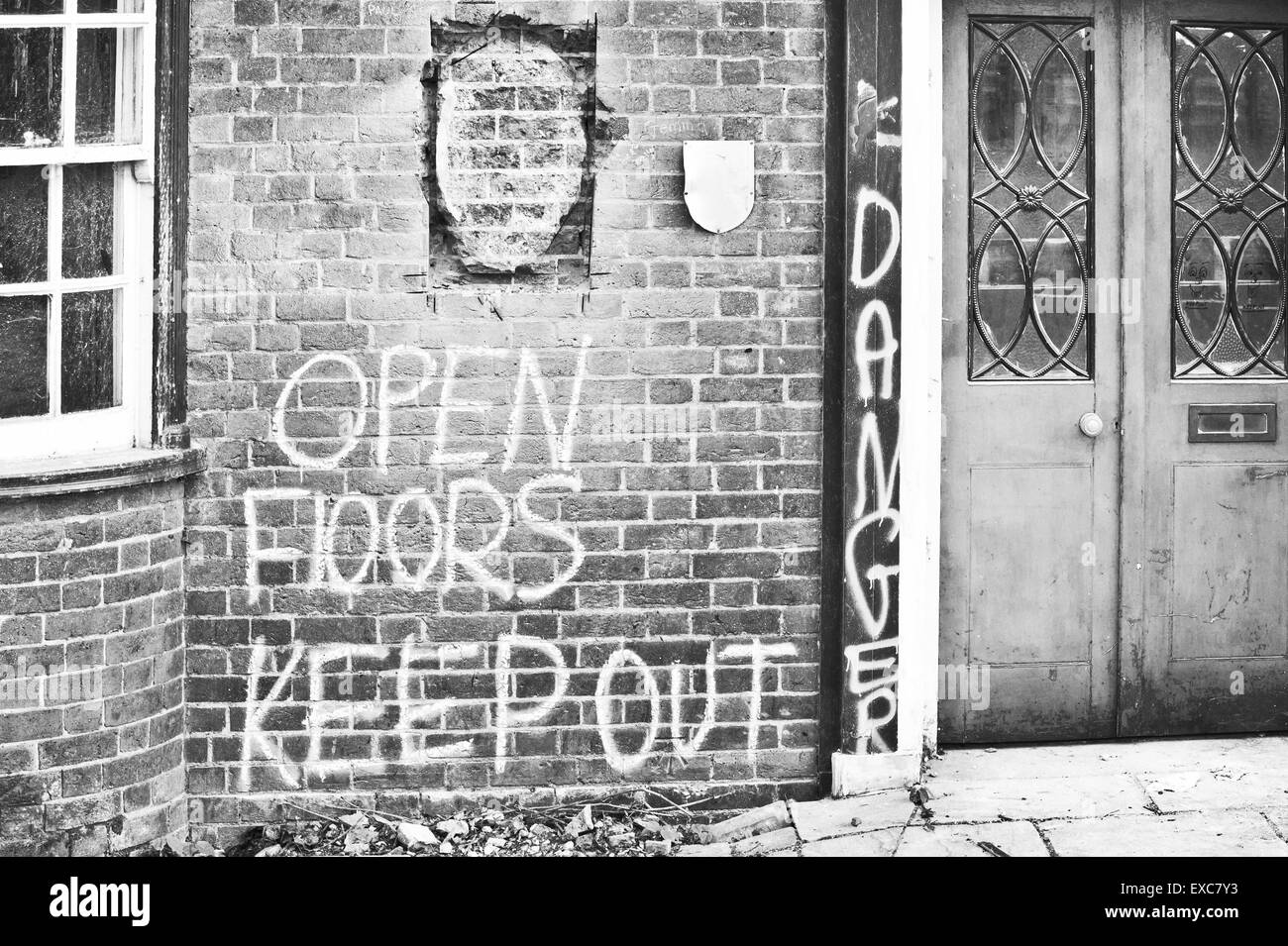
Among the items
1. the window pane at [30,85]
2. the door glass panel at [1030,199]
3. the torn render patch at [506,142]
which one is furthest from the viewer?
the door glass panel at [1030,199]

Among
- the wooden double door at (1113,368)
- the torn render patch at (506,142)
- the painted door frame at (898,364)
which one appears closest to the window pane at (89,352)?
the torn render patch at (506,142)

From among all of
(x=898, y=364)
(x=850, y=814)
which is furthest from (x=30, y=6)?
(x=850, y=814)

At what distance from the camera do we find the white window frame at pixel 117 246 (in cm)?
424

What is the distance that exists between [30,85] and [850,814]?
138 inches

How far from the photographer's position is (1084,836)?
167 inches

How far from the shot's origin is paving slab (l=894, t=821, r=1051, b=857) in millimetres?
4156

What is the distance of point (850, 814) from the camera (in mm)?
4492

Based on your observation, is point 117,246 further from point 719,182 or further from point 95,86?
point 719,182

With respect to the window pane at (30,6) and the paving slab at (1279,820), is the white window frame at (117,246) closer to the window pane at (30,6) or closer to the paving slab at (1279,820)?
the window pane at (30,6)

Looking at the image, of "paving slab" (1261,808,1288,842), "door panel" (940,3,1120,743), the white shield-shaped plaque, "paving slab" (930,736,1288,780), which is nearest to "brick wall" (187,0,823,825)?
the white shield-shaped plaque

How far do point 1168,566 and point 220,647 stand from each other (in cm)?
337

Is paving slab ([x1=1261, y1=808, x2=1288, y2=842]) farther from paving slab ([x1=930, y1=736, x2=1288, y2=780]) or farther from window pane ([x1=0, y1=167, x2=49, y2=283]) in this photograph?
window pane ([x1=0, y1=167, x2=49, y2=283])

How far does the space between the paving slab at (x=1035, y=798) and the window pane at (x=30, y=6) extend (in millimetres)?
3789
